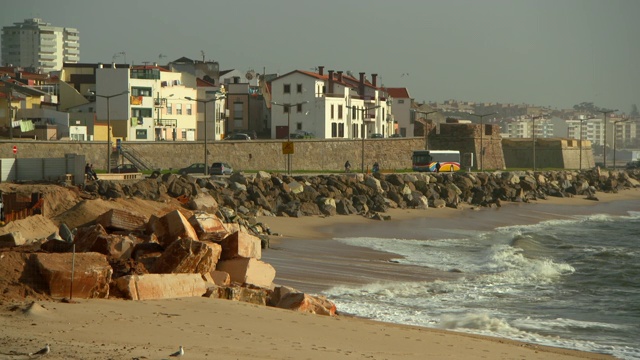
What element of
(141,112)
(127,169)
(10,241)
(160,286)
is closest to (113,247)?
(160,286)

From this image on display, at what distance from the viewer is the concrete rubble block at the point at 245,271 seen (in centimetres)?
1535

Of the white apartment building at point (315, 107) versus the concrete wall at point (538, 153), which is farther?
the concrete wall at point (538, 153)

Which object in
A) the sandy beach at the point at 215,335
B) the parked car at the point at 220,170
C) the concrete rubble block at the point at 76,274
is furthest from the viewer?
the parked car at the point at 220,170

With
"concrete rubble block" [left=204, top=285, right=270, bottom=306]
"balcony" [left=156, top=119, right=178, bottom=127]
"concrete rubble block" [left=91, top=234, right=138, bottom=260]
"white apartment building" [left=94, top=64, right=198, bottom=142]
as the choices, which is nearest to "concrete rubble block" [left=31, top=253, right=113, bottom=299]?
"concrete rubble block" [left=91, top=234, right=138, bottom=260]

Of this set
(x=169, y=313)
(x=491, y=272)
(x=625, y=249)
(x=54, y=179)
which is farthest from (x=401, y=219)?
(x=169, y=313)

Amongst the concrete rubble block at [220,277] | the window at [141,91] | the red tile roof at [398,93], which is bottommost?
the concrete rubble block at [220,277]

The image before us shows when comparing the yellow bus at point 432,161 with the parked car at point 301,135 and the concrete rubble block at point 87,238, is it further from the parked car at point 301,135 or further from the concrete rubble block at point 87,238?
the concrete rubble block at point 87,238

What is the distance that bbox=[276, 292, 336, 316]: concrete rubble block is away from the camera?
14.4 meters

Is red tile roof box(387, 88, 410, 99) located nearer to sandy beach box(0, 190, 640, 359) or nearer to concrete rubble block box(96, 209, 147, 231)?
concrete rubble block box(96, 209, 147, 231)

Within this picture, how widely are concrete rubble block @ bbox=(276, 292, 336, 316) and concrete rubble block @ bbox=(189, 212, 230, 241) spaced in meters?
2.18

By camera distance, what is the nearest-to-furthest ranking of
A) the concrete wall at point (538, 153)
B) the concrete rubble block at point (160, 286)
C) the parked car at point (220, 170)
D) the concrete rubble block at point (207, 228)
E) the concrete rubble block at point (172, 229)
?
the concrete rubble block at point (160, 286) → the concrete rubble block at point (172, 229) → the concrete rubble block at point (207, 228) → the parked car at point (220, 170) → the concrete wall at point (538, 153)

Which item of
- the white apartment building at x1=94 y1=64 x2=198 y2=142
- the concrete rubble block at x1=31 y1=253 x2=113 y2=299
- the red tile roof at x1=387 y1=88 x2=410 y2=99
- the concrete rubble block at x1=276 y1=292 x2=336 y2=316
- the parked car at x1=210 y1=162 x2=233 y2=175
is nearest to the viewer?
the concrete rubble block at x1=31 y1=253 x2=113 y2=299

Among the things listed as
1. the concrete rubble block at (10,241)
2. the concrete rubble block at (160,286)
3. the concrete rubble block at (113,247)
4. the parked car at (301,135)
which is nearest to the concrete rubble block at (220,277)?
the concrete rubble block at (160,286)

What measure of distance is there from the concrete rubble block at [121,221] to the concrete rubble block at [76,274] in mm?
3660
